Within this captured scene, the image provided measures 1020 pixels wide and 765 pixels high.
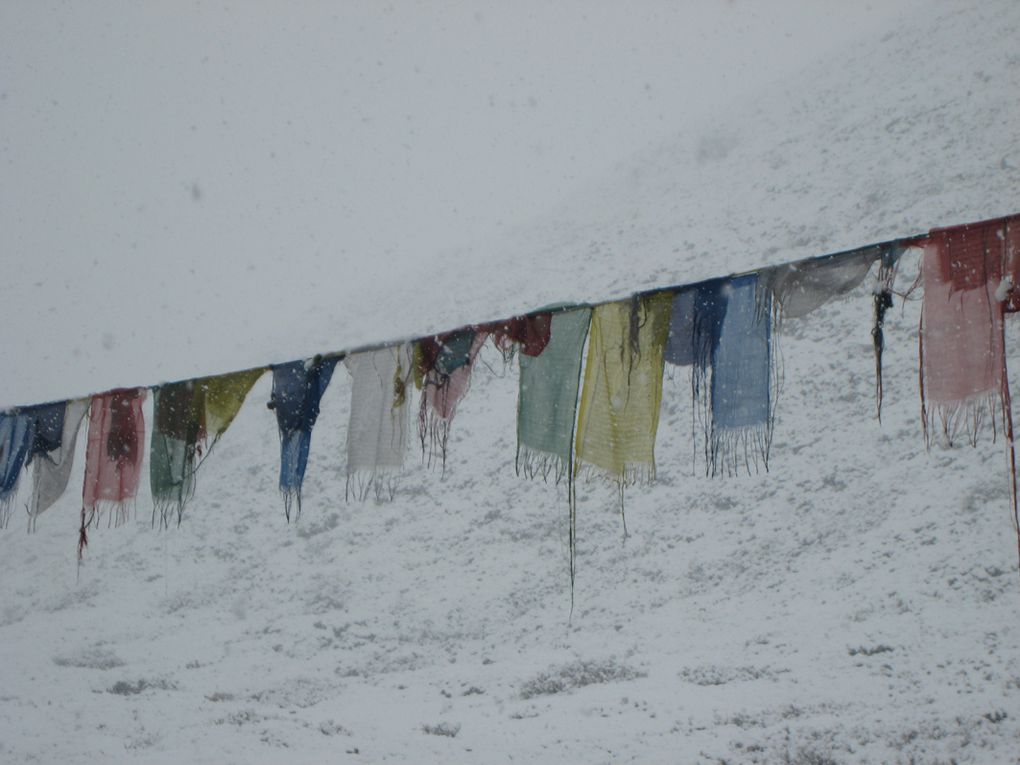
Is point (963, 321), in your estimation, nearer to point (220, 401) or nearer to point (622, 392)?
point (622, 392)

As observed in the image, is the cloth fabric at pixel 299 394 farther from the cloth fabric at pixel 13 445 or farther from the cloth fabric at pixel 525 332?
the cloth fabric at pixel 13 445

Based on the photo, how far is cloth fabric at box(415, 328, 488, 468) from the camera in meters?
6.71

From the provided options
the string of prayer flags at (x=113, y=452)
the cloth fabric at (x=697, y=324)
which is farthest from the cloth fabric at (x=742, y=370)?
the string of prayer flags at (x=113, y=452)

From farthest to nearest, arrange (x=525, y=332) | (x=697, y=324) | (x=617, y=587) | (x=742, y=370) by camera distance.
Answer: (x=617, y=587)
(x=525, y=332)
(x=697, y=324)
(x=742, y=370)

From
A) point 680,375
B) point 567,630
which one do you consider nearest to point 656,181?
point 680,375

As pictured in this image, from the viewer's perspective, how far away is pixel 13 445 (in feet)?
27.5

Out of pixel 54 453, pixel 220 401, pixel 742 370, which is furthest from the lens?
pixel 54 453

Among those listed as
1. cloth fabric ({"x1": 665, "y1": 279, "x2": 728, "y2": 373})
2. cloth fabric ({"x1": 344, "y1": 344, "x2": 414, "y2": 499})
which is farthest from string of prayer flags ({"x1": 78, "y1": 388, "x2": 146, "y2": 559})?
cloth fabric ({"x1": 665, "y1": 279, "x2": 728, "y2": 373})

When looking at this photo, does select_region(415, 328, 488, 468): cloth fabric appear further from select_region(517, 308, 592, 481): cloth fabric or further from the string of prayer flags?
the string of prayer flags

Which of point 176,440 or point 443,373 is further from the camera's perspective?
point 176,440

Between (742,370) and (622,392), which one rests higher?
(742,370)

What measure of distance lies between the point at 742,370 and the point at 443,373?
2632 millimetres

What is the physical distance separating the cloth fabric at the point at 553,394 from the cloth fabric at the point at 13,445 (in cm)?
560

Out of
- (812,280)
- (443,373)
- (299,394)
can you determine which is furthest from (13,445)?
(812,280)
